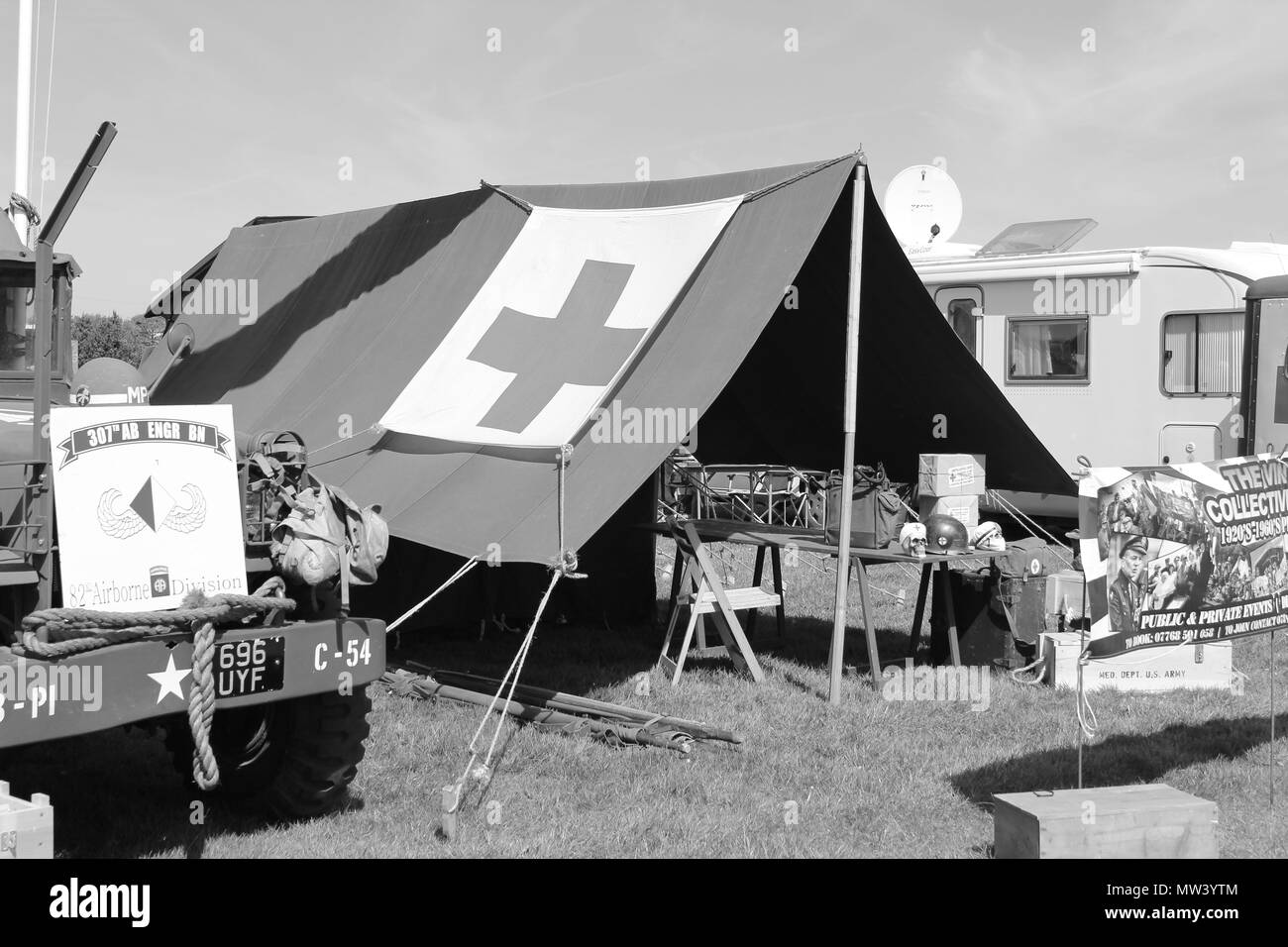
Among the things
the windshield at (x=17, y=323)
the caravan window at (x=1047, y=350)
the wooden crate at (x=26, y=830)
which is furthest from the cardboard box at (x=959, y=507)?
the wooden crate at (x=26, y=830)

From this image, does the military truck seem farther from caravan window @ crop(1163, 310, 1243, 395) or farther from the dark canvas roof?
caravan window @ crop(1163, 310, 1243, 395)

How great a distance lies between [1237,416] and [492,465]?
670 centimetres

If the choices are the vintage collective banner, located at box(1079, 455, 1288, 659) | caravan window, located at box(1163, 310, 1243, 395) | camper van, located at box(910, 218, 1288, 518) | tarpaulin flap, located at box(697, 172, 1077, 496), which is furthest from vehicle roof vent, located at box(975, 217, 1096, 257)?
the vintage collective banner, located at box(1079, 455, 1288, 659)

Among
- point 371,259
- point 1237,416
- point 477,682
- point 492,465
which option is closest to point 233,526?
point 492,465

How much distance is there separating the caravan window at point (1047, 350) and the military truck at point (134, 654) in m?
8.45

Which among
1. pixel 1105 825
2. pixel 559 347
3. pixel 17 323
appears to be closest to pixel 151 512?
pixel 17 323

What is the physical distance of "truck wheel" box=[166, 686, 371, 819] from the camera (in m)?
4.52

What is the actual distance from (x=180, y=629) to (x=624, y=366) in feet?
10.1

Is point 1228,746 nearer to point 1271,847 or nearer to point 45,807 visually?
point 1271,847

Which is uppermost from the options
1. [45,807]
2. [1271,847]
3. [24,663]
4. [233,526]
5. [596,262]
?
[596,262]

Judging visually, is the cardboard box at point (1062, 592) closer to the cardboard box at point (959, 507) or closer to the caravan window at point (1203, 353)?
the cardboard box at point (959, 507)

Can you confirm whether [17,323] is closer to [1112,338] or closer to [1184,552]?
[1184,552]

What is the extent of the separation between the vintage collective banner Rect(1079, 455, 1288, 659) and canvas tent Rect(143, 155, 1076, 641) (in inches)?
85.5

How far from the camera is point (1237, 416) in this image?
33.1ft
